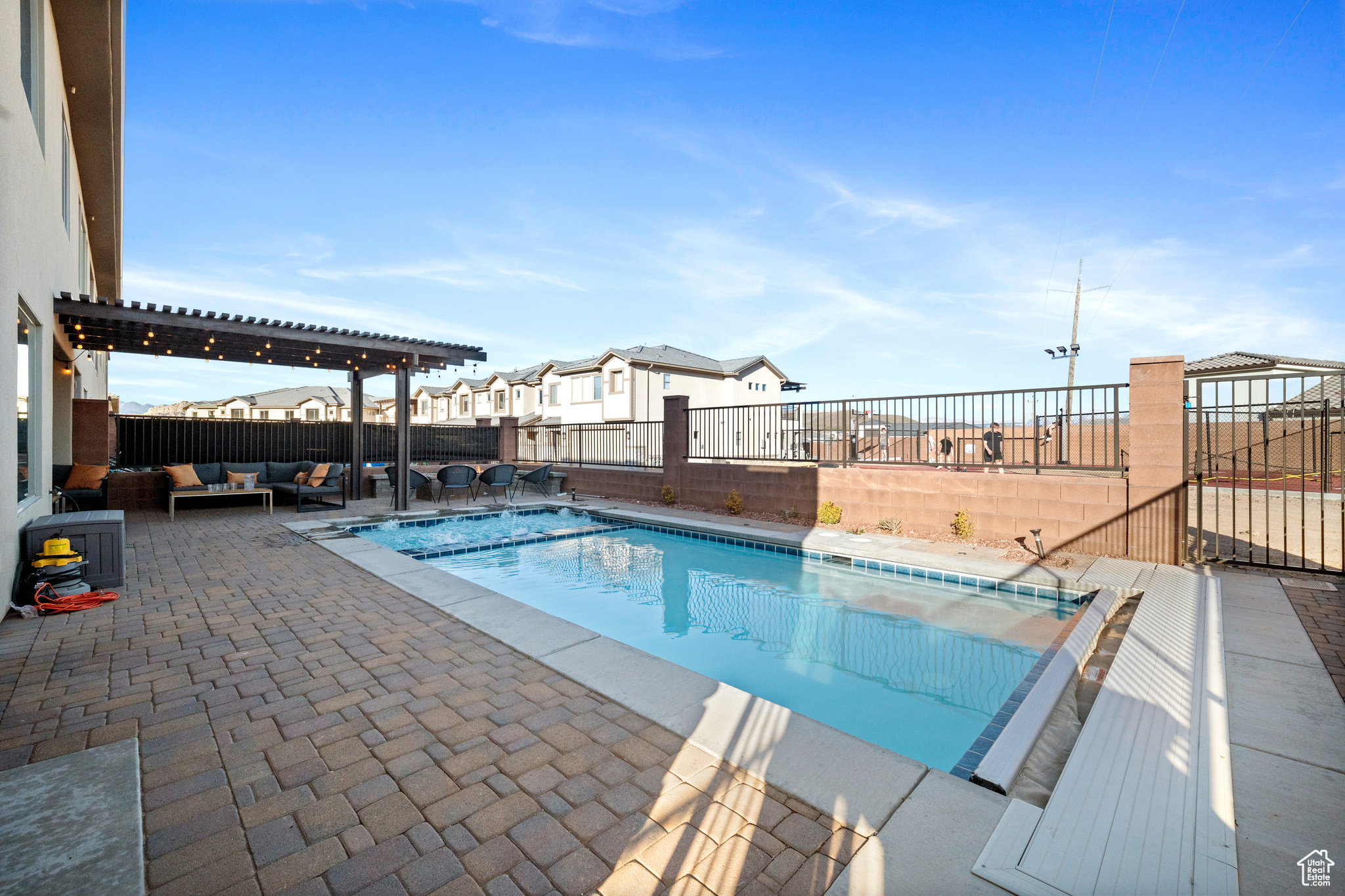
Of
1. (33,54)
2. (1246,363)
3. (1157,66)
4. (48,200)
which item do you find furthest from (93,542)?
(1246,363)

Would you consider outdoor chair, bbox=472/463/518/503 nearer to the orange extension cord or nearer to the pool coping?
the pool coping

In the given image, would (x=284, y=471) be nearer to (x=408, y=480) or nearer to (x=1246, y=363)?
(x=408, y=480)

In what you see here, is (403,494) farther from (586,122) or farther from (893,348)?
(893,348)

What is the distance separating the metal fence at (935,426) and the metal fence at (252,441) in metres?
6.70

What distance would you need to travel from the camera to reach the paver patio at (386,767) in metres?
1.75

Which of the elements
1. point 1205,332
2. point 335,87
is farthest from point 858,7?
point 1205,332

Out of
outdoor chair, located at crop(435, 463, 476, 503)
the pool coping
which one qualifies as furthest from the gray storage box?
outdoor chair, located at crop(435, 463, 476, 503)

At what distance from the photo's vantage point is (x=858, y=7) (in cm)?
1198

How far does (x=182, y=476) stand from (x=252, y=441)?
12.5ft

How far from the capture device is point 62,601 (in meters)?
4.38

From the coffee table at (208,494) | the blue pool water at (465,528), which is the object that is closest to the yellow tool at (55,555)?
the blue pool water at (465,528)

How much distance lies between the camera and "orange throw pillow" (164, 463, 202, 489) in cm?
997

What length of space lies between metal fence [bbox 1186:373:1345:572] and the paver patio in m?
4.66

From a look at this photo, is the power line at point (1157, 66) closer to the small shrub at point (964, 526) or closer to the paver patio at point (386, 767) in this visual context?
the small shrub at point (964, 526)
